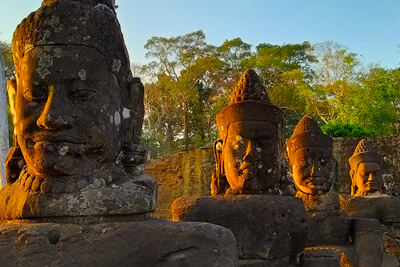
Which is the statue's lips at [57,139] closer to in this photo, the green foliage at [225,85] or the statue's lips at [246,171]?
the statue's lips at [246,171]

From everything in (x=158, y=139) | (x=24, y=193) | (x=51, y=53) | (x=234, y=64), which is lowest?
Answer: (x=24, y=193)

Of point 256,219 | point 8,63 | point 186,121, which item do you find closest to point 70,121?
point 256,219

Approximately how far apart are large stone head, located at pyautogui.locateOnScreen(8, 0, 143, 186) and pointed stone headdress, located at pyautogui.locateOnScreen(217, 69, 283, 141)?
146 centimetres

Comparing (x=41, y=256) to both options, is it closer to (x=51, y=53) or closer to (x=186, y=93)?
(x=51, y=53)

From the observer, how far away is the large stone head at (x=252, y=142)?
333 cm

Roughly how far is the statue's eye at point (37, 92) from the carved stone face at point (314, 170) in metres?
3.07

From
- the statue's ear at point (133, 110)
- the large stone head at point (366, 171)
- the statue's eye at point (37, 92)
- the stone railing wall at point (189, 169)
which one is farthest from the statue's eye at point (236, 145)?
the stone railing wall at point (189, 169)

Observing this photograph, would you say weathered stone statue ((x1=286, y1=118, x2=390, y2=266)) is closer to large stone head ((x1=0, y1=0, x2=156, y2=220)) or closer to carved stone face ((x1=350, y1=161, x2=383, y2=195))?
carved stone face ((x1=350, y1=161, x2=383, y2=195))

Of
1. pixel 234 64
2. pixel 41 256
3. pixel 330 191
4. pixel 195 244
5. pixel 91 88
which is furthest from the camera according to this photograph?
pixel 234 64

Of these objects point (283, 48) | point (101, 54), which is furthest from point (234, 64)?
point (101, 54)

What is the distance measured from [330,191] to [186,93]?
2484cm

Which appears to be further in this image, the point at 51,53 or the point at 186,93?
the point at 186,93

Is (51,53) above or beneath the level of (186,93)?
beneath

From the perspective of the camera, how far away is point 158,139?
27.5 m
